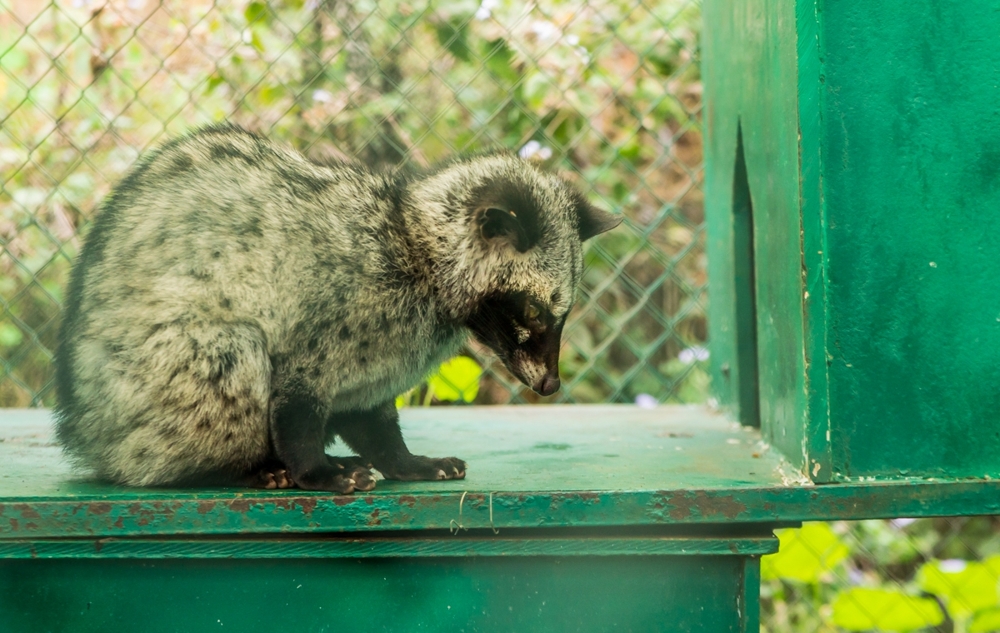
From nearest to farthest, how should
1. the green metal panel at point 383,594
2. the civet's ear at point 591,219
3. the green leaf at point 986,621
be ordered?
the green metal panel at point 383,594, the civet's ear at point 591,219, the green leaf at point 986,621

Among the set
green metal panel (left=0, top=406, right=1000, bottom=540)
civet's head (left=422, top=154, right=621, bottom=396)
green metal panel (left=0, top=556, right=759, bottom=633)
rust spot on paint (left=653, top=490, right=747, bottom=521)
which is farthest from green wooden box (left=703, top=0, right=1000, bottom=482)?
civet's head (left=422, top=154, right=621, bottom=396)

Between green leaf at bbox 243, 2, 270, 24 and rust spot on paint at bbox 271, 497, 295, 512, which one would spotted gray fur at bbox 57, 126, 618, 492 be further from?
green leaf at bbox 243, 2, 270, 24

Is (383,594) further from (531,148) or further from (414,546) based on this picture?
(531,148)

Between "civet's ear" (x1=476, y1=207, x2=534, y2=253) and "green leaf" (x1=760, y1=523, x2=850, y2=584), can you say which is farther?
"green leaf" (x1=760, y1=523, x2=850, y2=584)

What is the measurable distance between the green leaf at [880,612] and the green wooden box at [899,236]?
182cm

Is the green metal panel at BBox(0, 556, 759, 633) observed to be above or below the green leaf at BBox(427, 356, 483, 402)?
below

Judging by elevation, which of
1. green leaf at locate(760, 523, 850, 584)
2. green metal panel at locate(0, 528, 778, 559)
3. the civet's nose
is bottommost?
green leaf at locate(760, 523, 850, 584)

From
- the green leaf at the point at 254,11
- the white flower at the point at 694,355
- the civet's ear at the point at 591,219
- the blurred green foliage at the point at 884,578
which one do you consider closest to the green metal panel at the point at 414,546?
the civet's ear at the point at 591,219

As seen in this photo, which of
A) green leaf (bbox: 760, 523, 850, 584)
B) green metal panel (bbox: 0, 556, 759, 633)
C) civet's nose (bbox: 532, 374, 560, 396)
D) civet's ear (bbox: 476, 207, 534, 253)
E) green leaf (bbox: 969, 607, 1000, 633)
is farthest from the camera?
green leaf (bbox: 760, 523, 850, 584)

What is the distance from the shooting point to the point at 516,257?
2619 millimetres

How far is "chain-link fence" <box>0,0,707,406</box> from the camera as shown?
4387 millimetres

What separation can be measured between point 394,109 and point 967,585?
317 cm

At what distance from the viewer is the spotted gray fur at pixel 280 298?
Result: 2.43 meters

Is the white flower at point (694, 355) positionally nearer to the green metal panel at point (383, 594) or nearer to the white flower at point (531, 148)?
the white flower at point (531, 148)
